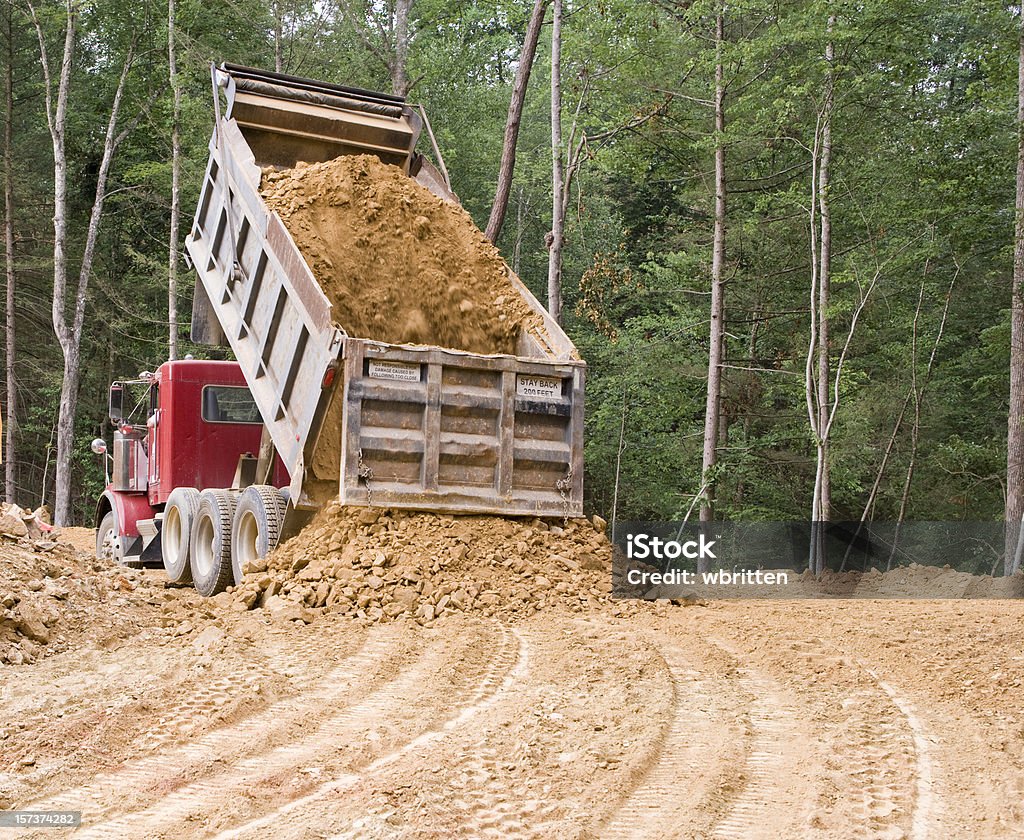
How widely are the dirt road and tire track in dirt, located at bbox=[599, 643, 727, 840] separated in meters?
0.02

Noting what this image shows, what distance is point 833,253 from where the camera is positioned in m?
21.2

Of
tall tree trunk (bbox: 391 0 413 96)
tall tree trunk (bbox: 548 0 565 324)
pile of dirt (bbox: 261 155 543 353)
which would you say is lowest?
pile of dirt (bbox: 261 155 543 353)

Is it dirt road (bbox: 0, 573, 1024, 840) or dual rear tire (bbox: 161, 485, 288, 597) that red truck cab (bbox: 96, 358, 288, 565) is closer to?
dual rear tire (bbox: 161, 485, 288, 597)

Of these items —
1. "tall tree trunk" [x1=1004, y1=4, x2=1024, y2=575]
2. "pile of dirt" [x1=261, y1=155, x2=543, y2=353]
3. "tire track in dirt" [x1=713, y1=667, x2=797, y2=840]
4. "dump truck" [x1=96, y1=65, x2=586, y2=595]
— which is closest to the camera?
"tire track in dirt" [x1=713, y1=667, x2=797, y2=840]

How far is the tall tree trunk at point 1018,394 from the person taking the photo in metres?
14.6

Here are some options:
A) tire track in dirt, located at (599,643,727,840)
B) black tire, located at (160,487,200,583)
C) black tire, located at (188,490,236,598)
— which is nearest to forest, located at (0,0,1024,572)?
black tire, located at (160,487,200,583)

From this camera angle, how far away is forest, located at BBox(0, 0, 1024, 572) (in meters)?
17.3

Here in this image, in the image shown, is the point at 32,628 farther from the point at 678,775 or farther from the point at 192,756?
the point at 678,775

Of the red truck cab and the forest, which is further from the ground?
the forest

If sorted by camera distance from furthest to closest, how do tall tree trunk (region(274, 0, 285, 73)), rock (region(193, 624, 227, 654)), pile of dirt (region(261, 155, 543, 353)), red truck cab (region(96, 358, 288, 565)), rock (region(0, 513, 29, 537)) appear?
tall tree trunk (region(274, 0, 285, 73))
red truck cab (region(96, 358, 288, 565))
pile of dirt (region(261, 155, 543, 353))
rock (region(0, 513, 29, 537))
rock (region(193, 624, 227, 654))

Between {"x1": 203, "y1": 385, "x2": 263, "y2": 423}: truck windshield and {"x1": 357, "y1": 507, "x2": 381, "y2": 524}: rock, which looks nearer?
{"x1": 357, "y1": 507, "x2": 381, "y2": 524}: rock

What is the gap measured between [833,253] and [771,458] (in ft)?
13.2

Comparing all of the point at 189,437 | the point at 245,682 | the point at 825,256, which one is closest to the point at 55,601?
the point at 245,682

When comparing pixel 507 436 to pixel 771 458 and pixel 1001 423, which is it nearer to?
pixel 771 458
